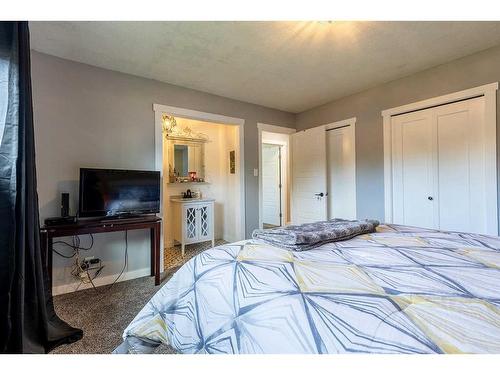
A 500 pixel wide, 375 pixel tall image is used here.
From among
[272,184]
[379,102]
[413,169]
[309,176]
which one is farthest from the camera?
[272,184]

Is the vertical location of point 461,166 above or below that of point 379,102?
below

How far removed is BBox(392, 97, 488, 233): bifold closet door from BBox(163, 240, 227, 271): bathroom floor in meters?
Answer: 2.90

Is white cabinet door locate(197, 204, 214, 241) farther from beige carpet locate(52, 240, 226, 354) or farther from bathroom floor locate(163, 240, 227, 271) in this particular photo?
beige carpet locate(52, 240, 226, 354)

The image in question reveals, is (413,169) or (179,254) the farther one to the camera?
(179,254)

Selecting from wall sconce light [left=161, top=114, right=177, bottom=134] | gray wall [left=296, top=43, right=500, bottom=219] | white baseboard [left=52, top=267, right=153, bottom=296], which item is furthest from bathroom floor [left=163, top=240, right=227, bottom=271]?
gray wall [left=296, top=43, right=500, bottom=219]

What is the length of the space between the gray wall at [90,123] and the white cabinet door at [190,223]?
824 millimetres

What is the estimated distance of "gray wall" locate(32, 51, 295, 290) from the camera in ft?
7.36

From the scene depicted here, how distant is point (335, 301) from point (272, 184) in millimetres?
5254

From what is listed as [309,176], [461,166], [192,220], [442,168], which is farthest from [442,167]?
[192,220]

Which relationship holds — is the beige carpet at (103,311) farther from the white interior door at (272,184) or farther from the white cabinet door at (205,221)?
the white interior door at (272,184)

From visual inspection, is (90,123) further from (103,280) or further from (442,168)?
(442,168)

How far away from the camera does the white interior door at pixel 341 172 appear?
3.44 metres

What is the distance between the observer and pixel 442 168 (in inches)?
102

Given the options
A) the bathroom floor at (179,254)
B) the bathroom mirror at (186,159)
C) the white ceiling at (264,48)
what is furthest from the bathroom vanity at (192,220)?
the white ceiling at (264,48)
